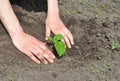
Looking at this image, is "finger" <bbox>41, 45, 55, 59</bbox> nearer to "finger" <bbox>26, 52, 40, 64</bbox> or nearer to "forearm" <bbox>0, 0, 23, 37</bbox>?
"finger" <bbox>26, 52, 40, 64</bbox>

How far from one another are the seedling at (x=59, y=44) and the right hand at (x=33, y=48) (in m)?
0.06

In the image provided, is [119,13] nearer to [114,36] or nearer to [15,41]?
[114,36]

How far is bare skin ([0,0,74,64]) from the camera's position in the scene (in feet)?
8.63

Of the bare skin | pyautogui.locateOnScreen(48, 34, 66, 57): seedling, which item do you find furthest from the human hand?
pyautogui.locateOnScreen(48, 34, 66, 57): seedling

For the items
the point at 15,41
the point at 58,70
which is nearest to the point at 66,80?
the point at 58,70

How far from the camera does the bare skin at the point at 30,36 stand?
8.63 ft

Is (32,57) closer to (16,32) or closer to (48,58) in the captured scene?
(48,58)

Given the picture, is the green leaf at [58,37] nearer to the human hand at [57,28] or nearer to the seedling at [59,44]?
the seedling at [59,44]

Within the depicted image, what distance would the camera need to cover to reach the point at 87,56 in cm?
269

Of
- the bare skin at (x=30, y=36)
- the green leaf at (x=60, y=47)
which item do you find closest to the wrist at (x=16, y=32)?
the bare skin at (x=30, y=36)

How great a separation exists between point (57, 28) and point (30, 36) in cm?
23

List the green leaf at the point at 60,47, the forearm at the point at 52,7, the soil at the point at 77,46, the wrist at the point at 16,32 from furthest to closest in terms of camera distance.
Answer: the forearm at the point at 52,7, the wrist at the point at 16,32, the green leaf at the point at 60,47, the soil at the point at 77,46

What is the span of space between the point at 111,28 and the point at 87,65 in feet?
1.64

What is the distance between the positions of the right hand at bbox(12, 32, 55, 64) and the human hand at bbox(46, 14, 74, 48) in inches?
5.9
